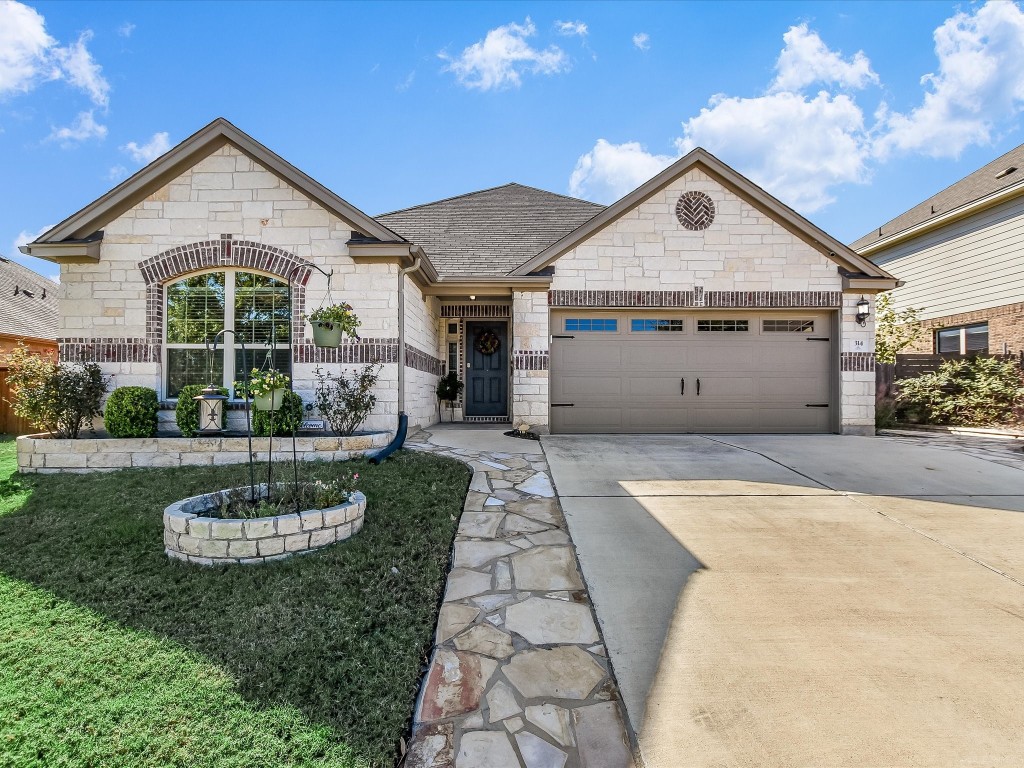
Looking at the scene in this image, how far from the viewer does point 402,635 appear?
248 cm

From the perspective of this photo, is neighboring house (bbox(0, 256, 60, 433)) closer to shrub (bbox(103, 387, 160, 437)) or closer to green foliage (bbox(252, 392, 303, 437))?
shrub (bbox(103, 387, 160, 437))

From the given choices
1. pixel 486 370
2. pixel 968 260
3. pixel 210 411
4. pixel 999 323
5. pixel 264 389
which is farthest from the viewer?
pixel 968 260

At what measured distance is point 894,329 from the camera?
495 inches

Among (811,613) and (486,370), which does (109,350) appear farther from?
(811,613)

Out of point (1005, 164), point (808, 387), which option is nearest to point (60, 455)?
point (808, 387)

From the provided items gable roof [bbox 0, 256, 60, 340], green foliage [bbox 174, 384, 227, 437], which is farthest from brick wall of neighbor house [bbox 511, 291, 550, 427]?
gable roof [bbox 0, 256, 60, 340]

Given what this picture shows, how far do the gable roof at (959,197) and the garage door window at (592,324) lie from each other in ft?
31.1

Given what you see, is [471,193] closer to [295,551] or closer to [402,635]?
[295,551]

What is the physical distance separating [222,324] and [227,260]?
0.96 m

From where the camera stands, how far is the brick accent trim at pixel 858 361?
8.70 metres

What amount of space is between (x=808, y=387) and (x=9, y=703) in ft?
34.4

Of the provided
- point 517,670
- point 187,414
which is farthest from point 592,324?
point 517,670

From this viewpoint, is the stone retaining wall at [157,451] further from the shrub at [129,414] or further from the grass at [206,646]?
the grass at [206,646]

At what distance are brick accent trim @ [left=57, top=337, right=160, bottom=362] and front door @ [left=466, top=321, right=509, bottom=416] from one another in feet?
18.9
